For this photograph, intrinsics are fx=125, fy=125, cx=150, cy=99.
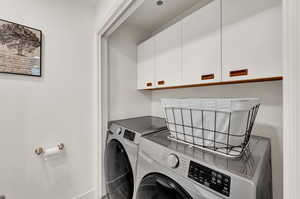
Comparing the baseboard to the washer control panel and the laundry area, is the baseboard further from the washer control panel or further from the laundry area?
the washer control panel

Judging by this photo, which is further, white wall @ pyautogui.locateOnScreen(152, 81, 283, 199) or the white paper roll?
the white paper roll

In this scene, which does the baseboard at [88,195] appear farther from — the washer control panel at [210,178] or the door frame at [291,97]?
the door frame at [291,97]

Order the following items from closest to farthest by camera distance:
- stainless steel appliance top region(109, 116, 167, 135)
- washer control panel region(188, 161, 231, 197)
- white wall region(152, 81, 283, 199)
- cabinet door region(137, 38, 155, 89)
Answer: washer control panel region(188, 161, 231, 197) → white wall region(152, 81, 283, 199) → stainless steel appliance top region(109, 116, 167, 135) → cabinet door region(137, 38, 155, 89)

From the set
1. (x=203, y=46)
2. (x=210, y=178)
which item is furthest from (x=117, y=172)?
(x=203, y=46)

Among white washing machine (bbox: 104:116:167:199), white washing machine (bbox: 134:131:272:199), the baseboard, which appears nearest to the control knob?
white washing machine (bbox: 134:131:272:199)

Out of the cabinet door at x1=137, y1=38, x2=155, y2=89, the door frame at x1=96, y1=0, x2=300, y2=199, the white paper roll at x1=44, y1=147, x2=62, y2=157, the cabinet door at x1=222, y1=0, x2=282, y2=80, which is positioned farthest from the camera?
the cabinet door at x1=137, y1=38, x2=155, y2=89

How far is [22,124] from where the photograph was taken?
1.07m

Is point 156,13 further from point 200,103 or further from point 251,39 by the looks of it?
point 200,103

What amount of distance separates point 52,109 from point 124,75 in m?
0.86

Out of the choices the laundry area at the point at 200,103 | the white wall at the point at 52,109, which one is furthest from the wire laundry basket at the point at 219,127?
the white wall at the point at 52,109

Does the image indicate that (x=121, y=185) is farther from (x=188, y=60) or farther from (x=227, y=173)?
(x=188, y=60)

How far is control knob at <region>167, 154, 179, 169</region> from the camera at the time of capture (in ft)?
1.90

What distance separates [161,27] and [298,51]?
1.70 m

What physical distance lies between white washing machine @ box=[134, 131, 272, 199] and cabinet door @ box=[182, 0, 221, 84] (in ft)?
1.91
